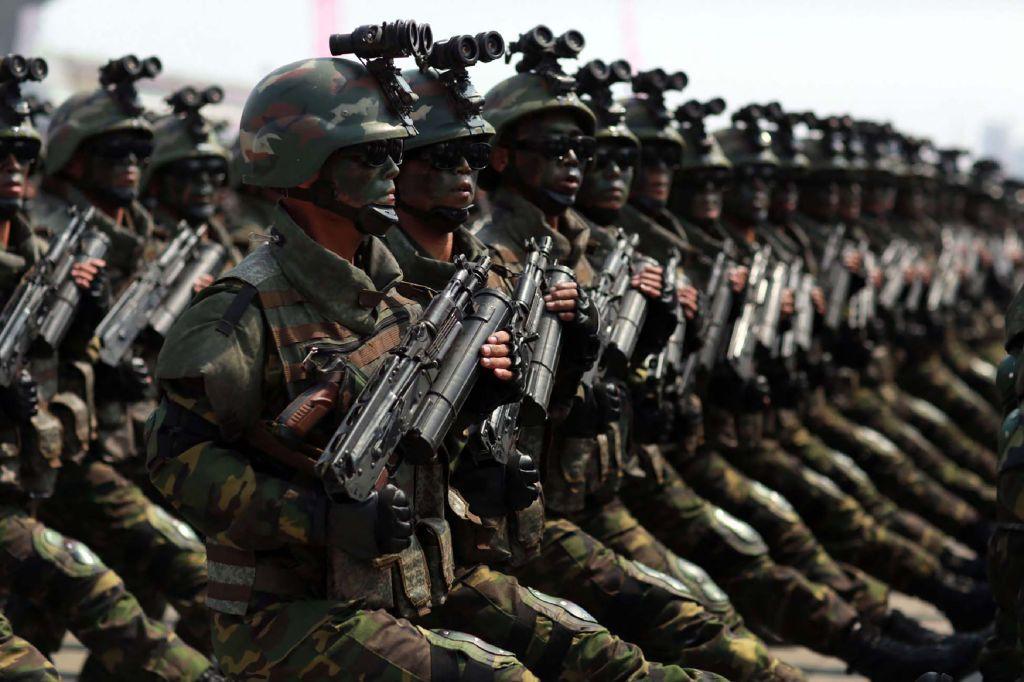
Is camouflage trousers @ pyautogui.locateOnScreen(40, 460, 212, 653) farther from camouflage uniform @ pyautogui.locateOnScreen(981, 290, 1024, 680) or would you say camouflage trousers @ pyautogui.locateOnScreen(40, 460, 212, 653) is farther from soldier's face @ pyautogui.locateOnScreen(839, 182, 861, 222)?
soldier's face @ pyautogui.locateOnScreen(839, 182, 861, 222)

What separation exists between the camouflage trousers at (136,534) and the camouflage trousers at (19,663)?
5.13ft

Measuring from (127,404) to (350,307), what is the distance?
4188mm

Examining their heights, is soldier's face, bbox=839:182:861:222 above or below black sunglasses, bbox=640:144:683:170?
above

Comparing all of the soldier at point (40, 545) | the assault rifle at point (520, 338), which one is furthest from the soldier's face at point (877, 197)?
the assault rifle at point (520, 338)

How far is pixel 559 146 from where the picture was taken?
7848 millimetres

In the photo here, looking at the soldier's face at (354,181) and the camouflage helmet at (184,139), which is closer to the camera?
the soldier's face at (354,181)

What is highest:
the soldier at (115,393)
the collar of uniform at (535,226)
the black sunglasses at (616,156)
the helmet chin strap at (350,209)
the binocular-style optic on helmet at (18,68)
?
the black sunglasses at (616,156)

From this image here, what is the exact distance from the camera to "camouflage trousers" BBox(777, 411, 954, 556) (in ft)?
38.6

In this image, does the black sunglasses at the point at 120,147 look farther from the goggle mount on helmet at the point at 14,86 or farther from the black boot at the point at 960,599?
the black boot at the point at 960,599

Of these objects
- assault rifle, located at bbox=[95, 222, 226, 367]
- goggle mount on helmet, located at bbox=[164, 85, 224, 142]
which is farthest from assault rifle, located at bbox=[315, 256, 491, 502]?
goggle mount on helmet, located at bbox=[164, 85, 224, 142]

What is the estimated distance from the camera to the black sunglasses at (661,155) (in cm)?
995

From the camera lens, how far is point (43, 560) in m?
7.47

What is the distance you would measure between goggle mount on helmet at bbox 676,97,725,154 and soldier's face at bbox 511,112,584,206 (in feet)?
10.5

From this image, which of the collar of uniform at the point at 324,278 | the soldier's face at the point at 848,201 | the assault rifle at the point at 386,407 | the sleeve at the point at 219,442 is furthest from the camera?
the soldier's face at the point at 848,201
